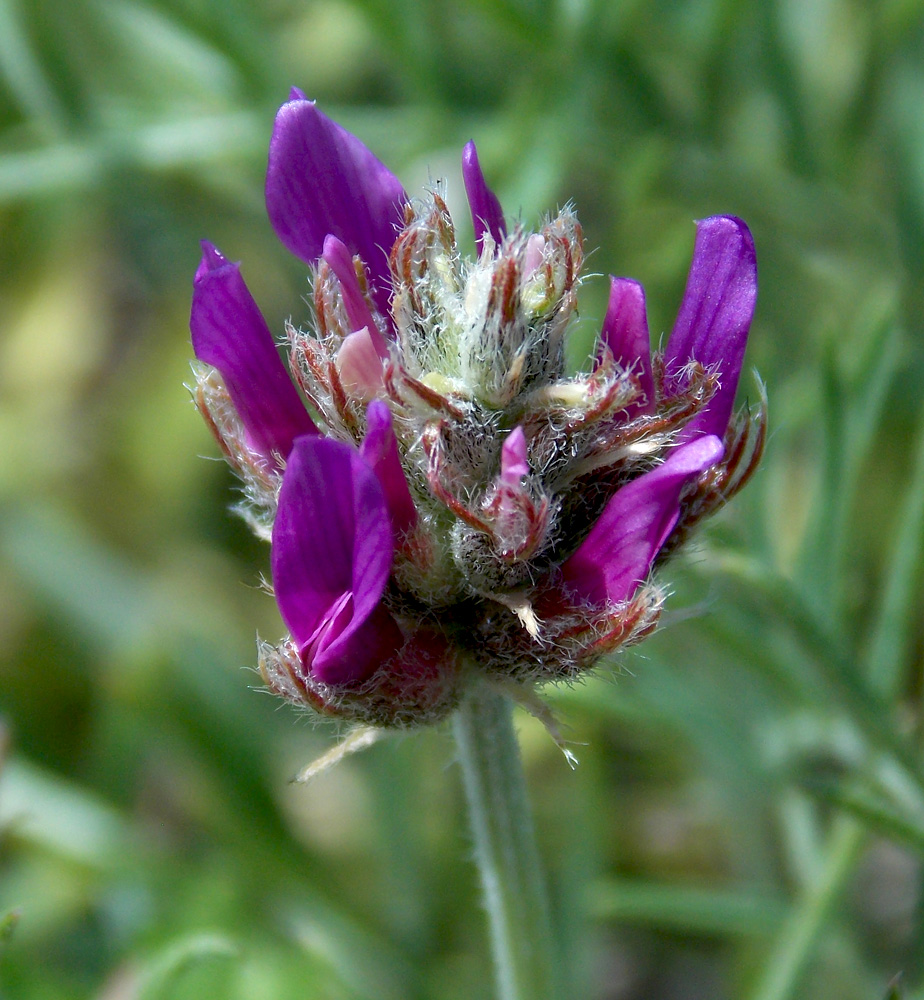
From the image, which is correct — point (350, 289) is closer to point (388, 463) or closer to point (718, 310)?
point (388, 463)

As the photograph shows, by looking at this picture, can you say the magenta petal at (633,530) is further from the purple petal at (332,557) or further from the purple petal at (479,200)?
the purple petal at (479,200)

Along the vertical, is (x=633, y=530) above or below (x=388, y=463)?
below

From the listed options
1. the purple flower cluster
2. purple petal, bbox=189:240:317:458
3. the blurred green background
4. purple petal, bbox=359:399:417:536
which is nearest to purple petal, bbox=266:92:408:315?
the purple flower cluster

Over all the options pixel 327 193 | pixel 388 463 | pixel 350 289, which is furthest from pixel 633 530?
pixel 327 193

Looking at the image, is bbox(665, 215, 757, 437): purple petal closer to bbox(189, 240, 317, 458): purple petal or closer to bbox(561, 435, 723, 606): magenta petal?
bbox(561, 435, 723, 606): magenta petal

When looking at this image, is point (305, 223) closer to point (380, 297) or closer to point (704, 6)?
point (380, 297)

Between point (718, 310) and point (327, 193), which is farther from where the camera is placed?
point (327, 193)

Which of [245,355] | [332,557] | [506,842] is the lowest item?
[506,842]

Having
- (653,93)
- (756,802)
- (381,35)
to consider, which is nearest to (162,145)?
(381,35)
